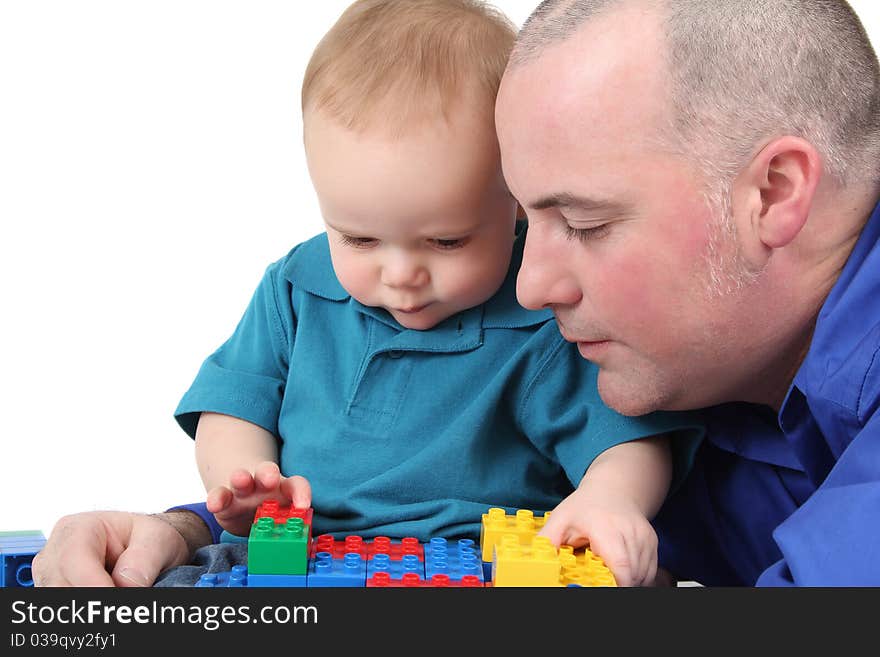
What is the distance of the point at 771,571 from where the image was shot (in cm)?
117

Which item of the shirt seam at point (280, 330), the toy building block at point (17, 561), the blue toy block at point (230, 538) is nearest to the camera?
the toy building block at point (17, 561)

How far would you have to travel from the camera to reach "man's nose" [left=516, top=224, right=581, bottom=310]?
1357 millimetres

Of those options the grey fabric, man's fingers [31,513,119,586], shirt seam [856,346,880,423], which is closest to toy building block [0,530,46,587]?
man's fingers [31,513,119,586]

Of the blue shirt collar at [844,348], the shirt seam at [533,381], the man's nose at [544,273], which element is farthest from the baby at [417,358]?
the blue shirt collar at [844,348]

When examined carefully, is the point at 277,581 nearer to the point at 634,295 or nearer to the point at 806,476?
the point at 634,295

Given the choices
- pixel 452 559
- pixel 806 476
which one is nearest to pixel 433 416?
pixel 452 559

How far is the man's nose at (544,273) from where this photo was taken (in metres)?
1.36

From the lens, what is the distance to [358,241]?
1.47 meters

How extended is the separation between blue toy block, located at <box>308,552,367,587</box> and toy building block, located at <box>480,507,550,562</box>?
14 cm

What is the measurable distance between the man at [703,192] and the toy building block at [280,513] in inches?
14.4

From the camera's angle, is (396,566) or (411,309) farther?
(411,309)

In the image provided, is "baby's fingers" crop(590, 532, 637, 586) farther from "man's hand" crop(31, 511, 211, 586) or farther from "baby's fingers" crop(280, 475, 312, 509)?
"man's hand" crop(31, 511, 211, 586)

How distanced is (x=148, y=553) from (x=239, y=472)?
177 millimetres

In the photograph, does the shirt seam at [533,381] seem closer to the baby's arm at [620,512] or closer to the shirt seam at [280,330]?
the baby's arm at [620,512]
